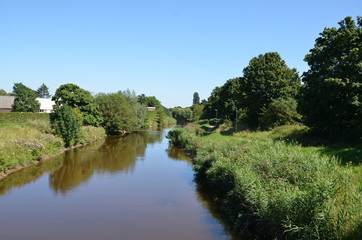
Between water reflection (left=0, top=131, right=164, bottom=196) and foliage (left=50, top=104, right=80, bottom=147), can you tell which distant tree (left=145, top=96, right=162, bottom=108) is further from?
water reflection (left=0, top=131, right=164, bottom=196)

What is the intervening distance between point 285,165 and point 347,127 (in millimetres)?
14141

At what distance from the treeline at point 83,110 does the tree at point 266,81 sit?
23.0 meters

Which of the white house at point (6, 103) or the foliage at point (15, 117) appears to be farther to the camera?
the white house at point (6, 103)

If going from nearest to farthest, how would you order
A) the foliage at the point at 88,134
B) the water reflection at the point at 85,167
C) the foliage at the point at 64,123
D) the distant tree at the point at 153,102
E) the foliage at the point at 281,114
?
1. the water reflection at the point at 85,167
2. the foliage at the point at 64,123
3. the foliage at the point at 281,114
4. the foliage at the point at 88,134
5. the distant tree at the point at 153,102

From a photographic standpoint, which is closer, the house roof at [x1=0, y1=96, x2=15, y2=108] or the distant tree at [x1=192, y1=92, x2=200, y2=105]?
the house roof at [x1=0, y1=96, x2=15, y2=108]

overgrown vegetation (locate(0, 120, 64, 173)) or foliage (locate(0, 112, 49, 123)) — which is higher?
foliage (locate(0, 112, 49, 123))

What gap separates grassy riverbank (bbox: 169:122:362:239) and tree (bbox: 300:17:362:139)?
26.1 ft

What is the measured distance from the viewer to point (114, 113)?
5372 centimetres

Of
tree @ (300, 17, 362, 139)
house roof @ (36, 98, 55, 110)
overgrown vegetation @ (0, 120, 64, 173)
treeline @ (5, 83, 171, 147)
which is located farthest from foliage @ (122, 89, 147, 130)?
tree @ (300, 17, 362, 139)

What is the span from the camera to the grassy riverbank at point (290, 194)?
6.90m

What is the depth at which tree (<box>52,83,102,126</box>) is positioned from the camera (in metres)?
46.2

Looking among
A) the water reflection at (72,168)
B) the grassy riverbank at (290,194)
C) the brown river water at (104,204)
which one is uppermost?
the grassy riverbank at (290,194)

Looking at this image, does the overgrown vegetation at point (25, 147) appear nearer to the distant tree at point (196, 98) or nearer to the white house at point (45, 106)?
the white house at point (45, 106)

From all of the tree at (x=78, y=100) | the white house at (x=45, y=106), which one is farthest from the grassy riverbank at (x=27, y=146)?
the white house at (x=45, y=106)
